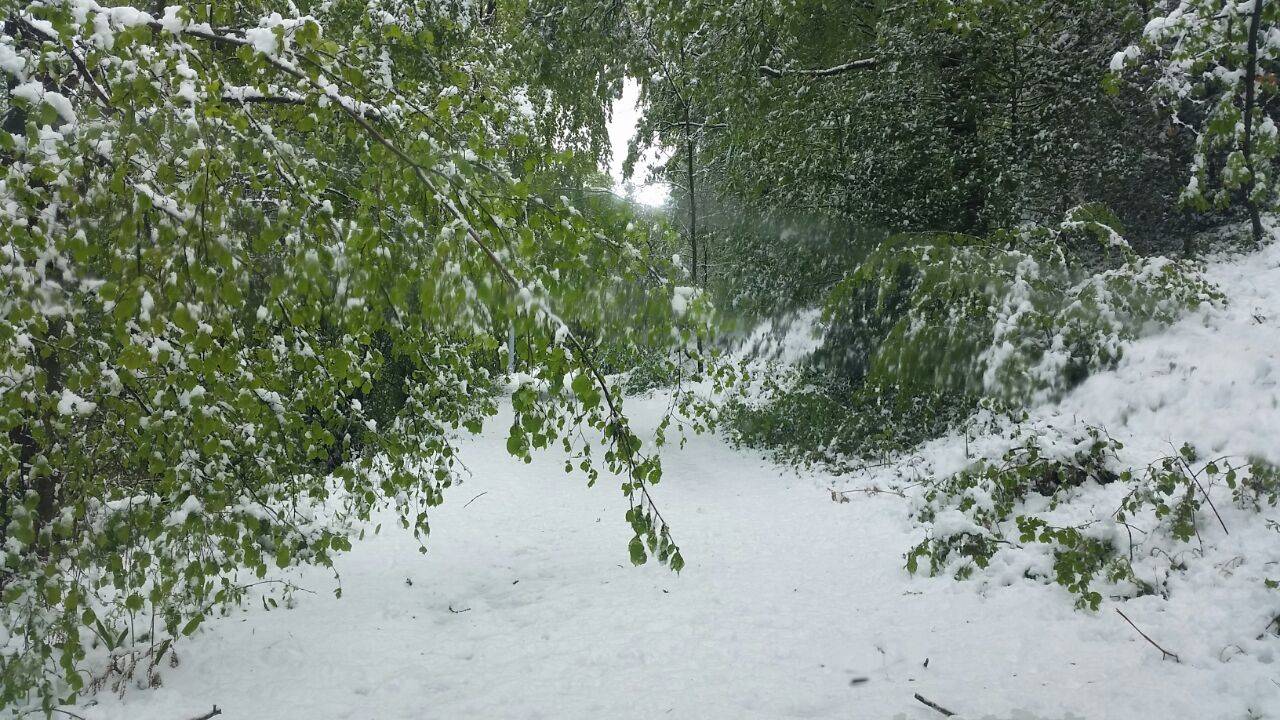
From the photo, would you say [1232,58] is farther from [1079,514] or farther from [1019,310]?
[1079,514]

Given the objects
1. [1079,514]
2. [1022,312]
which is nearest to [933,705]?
[1079,514]

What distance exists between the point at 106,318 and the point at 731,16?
14.6 ft

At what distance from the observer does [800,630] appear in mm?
4648

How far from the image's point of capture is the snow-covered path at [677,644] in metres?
3.58

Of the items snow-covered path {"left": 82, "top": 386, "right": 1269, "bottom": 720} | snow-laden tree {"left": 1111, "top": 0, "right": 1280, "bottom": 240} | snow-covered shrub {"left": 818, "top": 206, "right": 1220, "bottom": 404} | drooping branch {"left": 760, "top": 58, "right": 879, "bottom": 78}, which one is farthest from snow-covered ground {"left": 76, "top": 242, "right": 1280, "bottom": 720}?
drooping branch {"left": 760, "top": 58, "right": 879, "bottom": 78}

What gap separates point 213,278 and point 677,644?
371cm

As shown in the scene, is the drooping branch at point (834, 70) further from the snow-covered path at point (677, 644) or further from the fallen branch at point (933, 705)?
the fallen branch at point (933, 705)

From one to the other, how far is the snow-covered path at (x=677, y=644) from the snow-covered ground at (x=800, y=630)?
17 mm

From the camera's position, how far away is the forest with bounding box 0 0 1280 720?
7.15ft

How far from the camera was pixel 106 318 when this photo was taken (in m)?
2.67

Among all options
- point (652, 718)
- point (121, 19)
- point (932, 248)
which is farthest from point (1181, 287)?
point (121, 19)

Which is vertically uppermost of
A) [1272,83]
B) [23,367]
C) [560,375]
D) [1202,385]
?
[1272,83]

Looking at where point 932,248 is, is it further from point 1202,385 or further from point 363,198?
point 363,198

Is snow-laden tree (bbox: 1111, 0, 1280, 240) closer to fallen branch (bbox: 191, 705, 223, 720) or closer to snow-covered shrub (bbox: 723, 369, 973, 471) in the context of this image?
snow-covered shrub (bbox: 723, 369, 973, 471)
